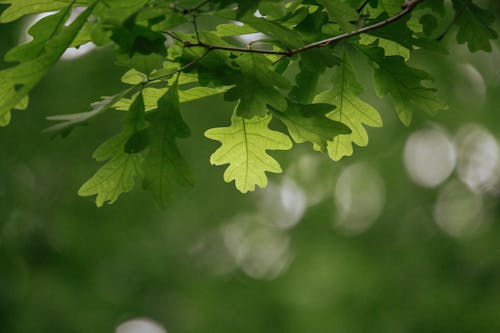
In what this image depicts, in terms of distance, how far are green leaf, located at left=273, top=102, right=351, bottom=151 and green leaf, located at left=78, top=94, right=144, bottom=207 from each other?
0.34 metres

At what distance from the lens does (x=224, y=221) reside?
6.52 m

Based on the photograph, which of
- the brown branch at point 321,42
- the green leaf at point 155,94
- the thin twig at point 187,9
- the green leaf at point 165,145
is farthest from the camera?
the green leaf at point 155,94

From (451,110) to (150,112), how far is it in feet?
17.8

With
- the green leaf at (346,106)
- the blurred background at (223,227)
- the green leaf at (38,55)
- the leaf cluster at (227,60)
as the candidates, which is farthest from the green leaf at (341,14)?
the blurred background at (223,227)

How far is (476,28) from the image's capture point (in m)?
1.56

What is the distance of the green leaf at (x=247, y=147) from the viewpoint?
1.81m

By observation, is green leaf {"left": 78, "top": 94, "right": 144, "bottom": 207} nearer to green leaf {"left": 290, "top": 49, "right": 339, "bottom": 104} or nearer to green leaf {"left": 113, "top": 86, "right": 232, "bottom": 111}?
green leaf {"left": 113, "top": 86, "right": 232, "bottom": 111}

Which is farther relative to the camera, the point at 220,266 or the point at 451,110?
the point at 220,266

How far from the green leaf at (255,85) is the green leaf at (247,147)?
221 mm

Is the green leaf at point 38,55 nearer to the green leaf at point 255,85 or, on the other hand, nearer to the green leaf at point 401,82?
the green leaf at point 255,85

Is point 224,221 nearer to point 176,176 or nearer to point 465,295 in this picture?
point 465,295

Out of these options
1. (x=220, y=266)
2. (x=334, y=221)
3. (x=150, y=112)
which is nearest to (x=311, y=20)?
(x=150, y=112)

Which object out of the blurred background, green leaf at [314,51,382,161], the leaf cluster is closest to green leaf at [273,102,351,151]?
the leaf cluster

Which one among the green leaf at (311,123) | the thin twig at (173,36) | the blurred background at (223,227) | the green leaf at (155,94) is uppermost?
the thin twig at (173,36)
